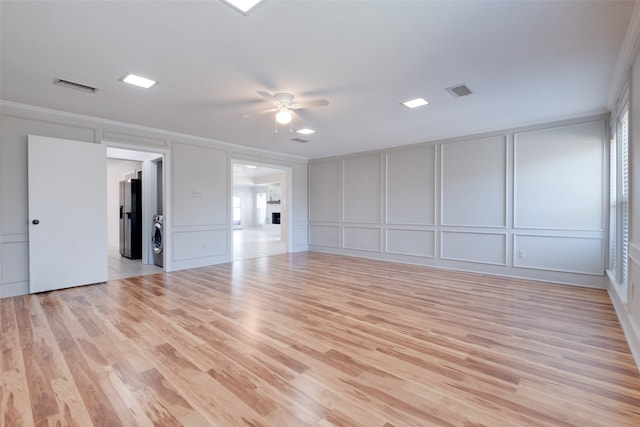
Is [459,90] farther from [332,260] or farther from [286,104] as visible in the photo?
[332,260]

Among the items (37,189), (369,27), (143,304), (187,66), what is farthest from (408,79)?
(37,189)

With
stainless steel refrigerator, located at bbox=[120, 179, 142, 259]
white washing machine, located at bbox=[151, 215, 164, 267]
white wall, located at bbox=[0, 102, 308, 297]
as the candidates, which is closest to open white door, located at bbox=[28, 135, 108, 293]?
white wall, located at bbox=[0, 102, 308, 297]

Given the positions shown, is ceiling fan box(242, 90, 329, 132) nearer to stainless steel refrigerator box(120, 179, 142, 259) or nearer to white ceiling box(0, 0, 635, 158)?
white ceiling box(0, 0, 635, 158)

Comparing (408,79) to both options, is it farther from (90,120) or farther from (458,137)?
(90,120)

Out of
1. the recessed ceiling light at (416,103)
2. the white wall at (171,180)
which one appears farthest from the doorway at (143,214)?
the recessed ceiling light at (416,103)

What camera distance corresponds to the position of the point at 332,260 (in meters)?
6.64

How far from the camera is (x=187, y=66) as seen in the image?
111 inches

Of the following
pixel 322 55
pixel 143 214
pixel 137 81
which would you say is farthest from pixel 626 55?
pixel 143 214

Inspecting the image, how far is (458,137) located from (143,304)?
18.5 feet

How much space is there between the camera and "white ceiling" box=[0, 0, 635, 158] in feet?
6.77

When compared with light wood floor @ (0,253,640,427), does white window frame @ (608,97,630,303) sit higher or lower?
higher

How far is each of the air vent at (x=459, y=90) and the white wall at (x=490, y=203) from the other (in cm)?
206

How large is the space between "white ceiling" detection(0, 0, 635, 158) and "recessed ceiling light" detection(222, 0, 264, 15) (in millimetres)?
74

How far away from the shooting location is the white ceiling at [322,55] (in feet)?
6.77
